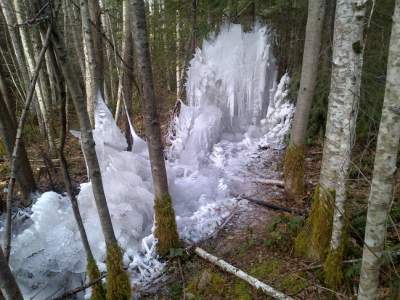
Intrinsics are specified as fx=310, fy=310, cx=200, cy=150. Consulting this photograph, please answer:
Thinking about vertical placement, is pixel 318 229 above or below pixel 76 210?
below

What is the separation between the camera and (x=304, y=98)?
4.53 meters

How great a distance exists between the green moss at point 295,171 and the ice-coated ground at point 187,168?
0.98 meters

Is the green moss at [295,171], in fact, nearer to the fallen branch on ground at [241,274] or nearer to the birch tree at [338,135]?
the birch tree at [338,135]

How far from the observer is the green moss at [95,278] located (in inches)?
106

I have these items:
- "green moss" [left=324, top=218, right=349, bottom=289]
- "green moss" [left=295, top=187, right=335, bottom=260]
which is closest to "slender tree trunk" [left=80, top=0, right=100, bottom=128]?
"green moss" [left=295, top=187, right=335, bottom=260]

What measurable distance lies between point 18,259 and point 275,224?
10.7 feet

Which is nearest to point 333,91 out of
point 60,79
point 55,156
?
point 60,79

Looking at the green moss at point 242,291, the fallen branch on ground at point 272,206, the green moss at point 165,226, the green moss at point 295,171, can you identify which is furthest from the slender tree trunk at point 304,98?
the green moss at point 165,226

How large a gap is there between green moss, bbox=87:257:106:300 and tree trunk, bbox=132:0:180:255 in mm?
1100

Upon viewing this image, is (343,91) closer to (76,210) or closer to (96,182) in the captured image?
(96,182)

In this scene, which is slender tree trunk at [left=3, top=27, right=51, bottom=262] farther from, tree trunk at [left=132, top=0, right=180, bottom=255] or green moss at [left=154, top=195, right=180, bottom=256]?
green moss at [left=154, top=195, right=180, bottom=256]

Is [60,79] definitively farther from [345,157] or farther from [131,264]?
[131,264]

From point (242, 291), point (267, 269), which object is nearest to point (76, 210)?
point (242, 291)

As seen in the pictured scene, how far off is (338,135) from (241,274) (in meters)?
1.84
